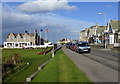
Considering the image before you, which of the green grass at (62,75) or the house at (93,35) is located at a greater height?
the house at (93,35)

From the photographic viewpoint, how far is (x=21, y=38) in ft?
317

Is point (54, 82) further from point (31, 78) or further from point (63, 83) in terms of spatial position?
point (31, 78)

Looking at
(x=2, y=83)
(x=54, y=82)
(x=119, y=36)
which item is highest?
(x=119, y=36)

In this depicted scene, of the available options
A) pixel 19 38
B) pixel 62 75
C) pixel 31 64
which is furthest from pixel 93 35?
pixel 62 75

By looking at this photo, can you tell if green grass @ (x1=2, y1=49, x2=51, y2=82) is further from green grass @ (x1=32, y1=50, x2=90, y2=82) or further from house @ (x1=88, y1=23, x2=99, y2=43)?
house @ (x1=88, y1=23, x2=99, y2=43)

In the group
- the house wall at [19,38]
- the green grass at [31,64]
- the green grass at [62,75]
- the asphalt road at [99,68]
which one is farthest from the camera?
the house wall at [19,38]

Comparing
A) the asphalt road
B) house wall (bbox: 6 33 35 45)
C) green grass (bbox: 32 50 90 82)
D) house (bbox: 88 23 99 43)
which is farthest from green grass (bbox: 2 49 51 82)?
house wall (bbox: 6 33 35 45)

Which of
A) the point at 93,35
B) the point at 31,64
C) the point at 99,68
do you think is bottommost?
the point at 31,64

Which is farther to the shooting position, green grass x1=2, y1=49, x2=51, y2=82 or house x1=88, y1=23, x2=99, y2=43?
house x1=88, y1=23, x2=99, y2=43

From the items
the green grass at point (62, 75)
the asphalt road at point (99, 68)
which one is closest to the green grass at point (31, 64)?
the green grass at point (62, 75)

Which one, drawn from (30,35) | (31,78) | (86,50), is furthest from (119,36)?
(30,35)

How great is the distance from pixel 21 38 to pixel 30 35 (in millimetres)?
5711

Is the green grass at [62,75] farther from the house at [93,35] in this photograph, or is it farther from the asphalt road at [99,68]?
the house at [93,35]

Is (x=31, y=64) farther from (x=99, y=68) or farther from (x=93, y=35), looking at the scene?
(x=93, y=35)
